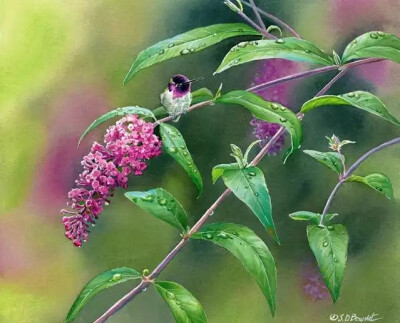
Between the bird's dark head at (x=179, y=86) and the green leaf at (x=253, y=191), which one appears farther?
the bird's dark head at (x=179, y=86)

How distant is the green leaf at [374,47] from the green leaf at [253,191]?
0.26m

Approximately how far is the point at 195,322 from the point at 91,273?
0.69 feet

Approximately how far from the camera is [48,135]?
36.9 inches

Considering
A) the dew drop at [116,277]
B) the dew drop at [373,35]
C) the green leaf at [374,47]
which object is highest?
the dew drop at [373,35]

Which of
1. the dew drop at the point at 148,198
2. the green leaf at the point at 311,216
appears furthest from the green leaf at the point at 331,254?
the dew drop at the point at 148,198

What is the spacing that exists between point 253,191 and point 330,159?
20 centimetres

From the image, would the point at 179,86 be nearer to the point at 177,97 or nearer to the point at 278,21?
the point at 177,97

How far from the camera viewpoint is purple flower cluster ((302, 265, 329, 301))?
3.00ft

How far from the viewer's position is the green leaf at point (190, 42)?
2.93 feet

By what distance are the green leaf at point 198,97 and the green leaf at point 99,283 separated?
10.6 inches

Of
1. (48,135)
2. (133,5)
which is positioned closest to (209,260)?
(48,135)

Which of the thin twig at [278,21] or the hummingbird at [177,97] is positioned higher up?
the thin twig at [278,21]

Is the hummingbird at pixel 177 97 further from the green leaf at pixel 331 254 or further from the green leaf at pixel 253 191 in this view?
the green leaf at pixel 331 254
